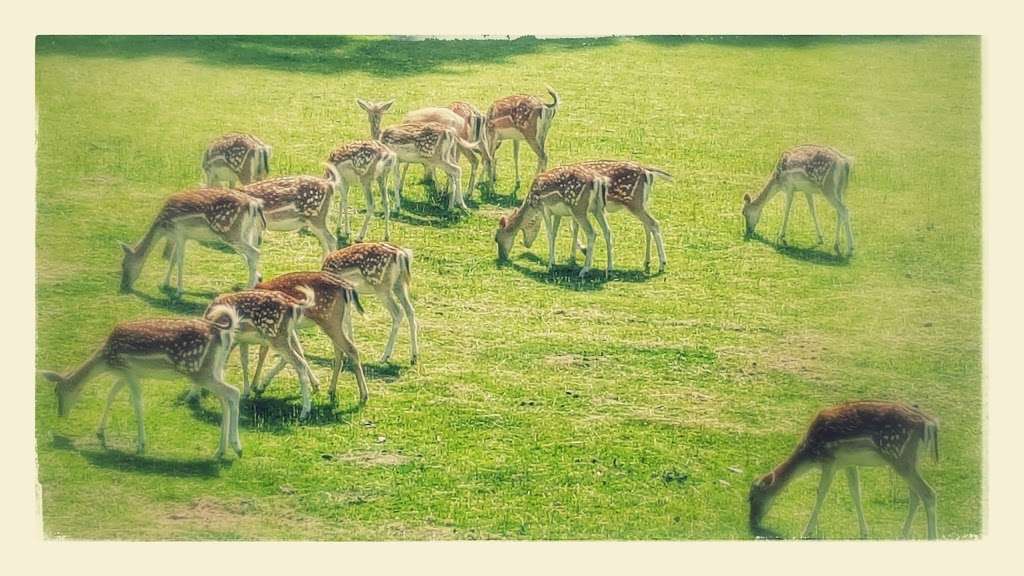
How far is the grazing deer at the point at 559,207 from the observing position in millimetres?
17984

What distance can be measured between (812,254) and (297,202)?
471 centimetres

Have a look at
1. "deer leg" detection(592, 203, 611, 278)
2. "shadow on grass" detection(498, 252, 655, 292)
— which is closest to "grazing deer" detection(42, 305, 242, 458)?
"shadow on grass" detection(498, 252, 655, 292)

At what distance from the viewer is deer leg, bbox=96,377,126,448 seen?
15.5 metres

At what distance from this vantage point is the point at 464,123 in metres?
19.7

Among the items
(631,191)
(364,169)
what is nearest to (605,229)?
(631,191)

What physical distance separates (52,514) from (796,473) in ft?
18.4

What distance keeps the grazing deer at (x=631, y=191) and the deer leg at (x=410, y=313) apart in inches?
84.1

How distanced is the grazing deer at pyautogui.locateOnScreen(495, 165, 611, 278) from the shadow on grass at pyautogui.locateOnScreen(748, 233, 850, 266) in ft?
5.33

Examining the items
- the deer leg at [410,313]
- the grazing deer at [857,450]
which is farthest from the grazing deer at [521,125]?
the grazing deer at [857,450]

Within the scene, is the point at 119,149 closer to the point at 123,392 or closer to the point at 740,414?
the point at 123,392

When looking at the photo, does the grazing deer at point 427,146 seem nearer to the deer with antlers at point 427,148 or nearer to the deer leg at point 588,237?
the deer with antlers at point 427,148

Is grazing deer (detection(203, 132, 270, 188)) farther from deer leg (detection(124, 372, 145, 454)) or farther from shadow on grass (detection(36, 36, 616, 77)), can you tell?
deer leg (detection(124, 372, 145, 454))

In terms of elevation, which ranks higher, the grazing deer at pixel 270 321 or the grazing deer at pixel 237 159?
the grazing deer at pixel 237 159

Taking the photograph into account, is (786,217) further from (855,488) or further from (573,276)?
(855,488)
